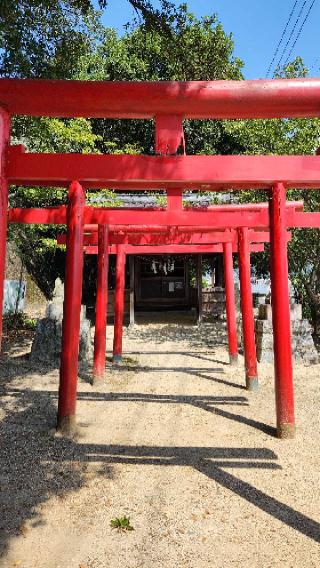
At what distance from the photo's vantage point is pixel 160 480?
374 cm

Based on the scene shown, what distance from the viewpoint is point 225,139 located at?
676 inches

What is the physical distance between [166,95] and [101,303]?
501 cm

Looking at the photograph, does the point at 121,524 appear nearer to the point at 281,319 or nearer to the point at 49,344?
the point at 281,319

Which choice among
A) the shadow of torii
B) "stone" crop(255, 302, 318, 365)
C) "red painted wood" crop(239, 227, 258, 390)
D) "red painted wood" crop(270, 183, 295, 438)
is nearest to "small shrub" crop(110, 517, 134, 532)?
the shadow of torii

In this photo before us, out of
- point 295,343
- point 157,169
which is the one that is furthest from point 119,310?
point 157,169

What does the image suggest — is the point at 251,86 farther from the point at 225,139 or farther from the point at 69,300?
the point at 225,139

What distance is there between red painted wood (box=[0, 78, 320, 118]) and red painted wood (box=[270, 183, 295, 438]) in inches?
66.0

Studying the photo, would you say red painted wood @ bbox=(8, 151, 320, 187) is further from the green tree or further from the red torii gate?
the green tree

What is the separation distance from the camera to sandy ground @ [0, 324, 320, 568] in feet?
9.01

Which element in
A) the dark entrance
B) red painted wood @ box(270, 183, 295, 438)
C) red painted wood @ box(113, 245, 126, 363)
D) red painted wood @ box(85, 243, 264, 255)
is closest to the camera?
red painted wood @ box(270, 183, 295, 438)

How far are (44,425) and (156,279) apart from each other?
13188mm

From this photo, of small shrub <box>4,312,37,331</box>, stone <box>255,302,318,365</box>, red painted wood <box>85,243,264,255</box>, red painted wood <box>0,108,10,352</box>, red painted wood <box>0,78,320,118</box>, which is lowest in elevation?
stone <box>255,302,318,365</box>

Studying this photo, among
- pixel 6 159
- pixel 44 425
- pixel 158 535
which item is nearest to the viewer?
pixel 158 535

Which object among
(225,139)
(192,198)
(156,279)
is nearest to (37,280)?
(156,279)
